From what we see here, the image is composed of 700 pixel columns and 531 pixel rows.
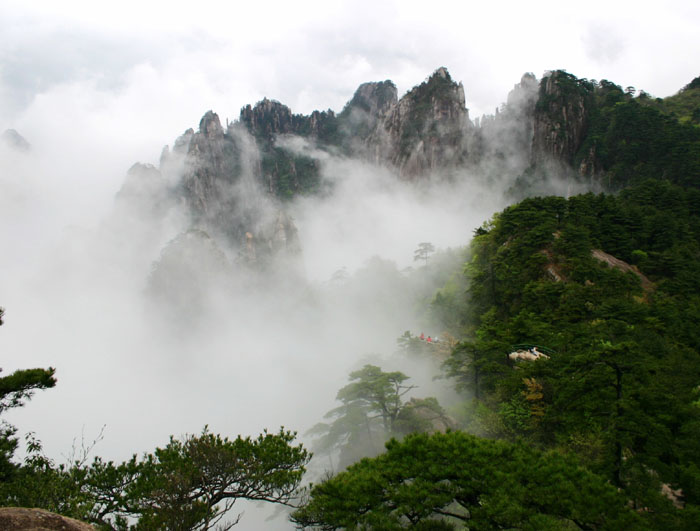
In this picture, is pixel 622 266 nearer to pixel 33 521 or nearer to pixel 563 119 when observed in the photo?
pixel 33 521

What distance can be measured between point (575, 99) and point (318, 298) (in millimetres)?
67263

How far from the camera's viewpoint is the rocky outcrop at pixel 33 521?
6918 mm

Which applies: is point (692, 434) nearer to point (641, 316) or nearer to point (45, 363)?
point (641, 316)

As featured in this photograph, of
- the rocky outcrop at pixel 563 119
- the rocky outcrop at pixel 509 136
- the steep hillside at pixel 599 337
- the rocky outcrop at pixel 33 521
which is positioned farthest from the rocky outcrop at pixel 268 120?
the rocky outcrop at pixel 33 521

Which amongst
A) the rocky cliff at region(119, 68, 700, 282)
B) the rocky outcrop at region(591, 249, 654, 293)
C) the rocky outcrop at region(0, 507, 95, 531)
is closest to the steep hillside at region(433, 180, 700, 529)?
the rocky outcrop at region(591, 249, 654, 293)

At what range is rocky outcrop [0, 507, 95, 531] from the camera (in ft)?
22.7

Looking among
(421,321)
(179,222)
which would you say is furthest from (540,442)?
(179,222)

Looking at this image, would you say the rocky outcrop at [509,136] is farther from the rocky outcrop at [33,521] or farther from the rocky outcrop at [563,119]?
the rocky outcrop at [33,521]

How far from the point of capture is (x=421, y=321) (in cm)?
5466

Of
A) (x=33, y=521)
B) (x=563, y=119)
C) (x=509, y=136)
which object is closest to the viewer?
(x=33, y=521)

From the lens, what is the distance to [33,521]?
7.06 meters

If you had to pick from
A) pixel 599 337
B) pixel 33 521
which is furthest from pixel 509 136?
pixel 33 521

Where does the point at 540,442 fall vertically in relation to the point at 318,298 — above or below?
below

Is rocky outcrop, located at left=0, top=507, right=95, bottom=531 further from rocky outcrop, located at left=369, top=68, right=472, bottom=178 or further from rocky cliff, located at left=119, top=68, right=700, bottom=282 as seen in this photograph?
rocky outcrop, located at left=369, top=68, right=472, bottom=178
